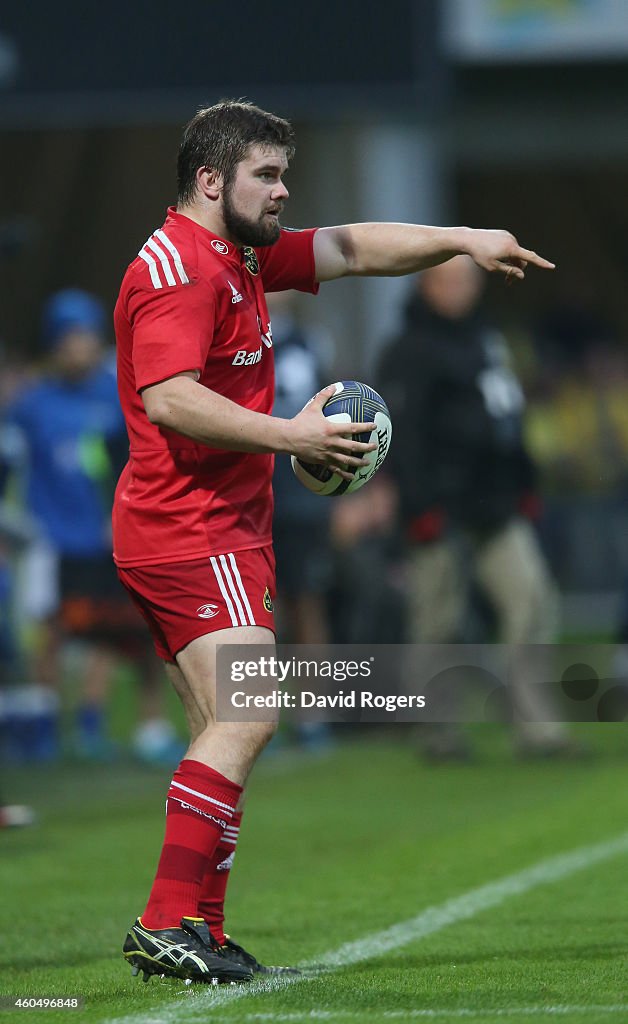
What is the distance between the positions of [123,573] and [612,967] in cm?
173

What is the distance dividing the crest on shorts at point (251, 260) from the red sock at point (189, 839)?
1.37m

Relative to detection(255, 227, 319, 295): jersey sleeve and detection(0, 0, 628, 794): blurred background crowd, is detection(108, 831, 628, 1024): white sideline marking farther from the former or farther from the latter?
detection(0, 0, 628, 794): blurred background crowd

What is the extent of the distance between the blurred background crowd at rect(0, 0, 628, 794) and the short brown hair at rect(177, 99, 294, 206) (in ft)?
13.3

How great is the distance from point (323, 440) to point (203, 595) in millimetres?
607

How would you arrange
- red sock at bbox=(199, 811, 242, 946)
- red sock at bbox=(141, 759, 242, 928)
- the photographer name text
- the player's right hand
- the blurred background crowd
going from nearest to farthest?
the player's right hand, red sock at bbox=(141, 759, 242, 928), red sock at bbox=(199, 811, 242, 946), the photographer name text, the blurred background crowd

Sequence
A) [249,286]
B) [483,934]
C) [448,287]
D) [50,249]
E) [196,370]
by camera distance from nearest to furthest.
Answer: [196,370]
[249,286]
[483,934]
[448,287]
[50,249]

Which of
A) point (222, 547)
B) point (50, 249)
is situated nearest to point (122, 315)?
point (222, 547)

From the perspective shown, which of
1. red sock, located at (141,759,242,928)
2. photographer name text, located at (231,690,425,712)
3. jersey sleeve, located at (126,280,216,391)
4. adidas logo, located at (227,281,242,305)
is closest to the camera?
jersey sleeve, located at (126,280,216,391)

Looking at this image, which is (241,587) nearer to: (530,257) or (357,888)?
(530,257)

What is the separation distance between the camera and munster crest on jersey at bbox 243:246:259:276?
509 cm

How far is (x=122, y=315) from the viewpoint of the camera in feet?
16.4

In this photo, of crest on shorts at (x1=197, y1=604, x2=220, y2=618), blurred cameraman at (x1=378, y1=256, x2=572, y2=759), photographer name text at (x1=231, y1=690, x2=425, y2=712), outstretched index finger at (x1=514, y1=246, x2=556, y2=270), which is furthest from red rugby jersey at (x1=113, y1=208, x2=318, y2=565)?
blurred cameraman at (x1=378, y1=256, x2=572, y2=759)

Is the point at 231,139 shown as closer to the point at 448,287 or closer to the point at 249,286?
the point at 249,286

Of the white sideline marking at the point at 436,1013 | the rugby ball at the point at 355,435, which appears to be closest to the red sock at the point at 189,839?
the white sideline marking at the point at 436,1013
